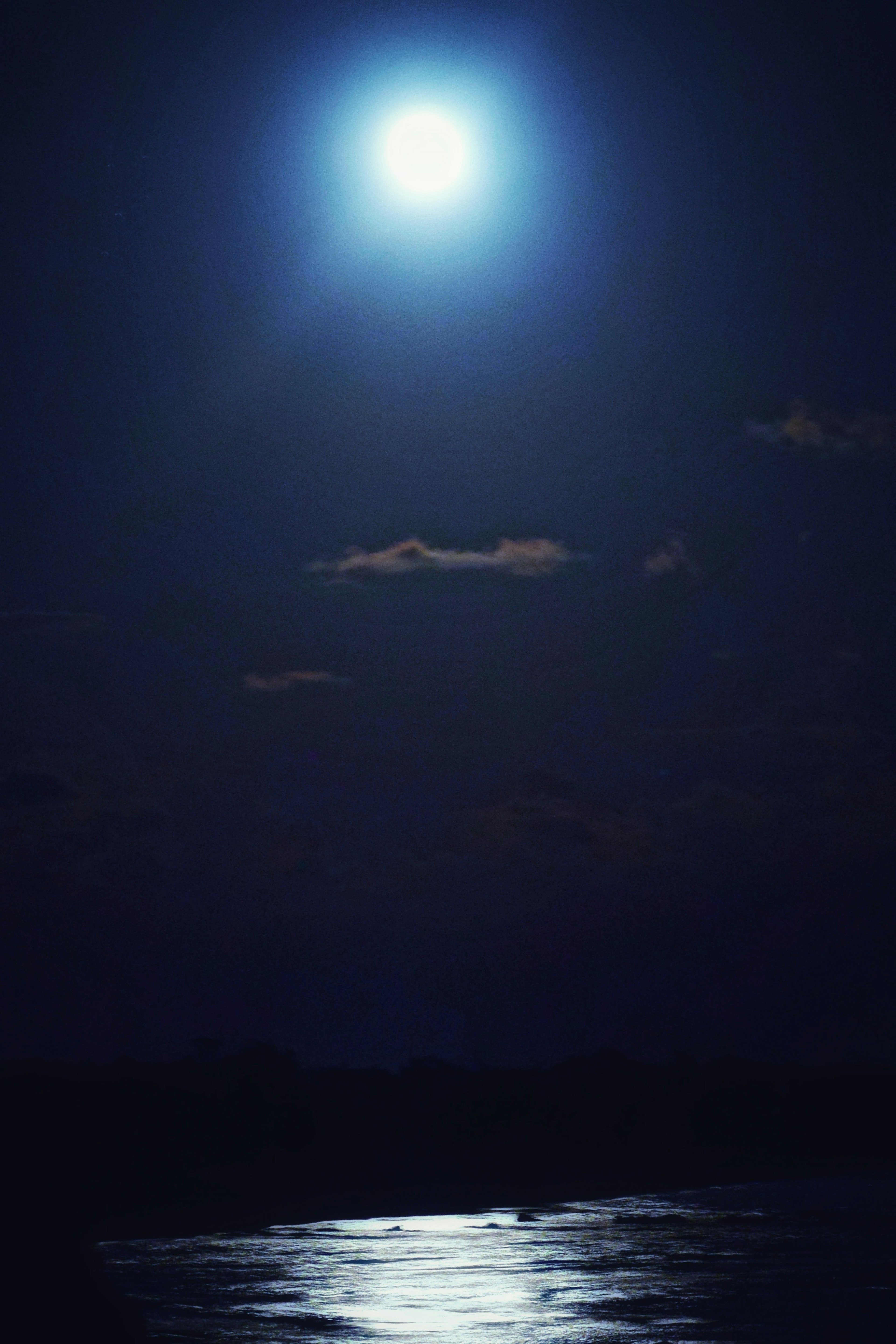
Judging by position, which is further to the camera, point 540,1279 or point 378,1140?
point 378,1140

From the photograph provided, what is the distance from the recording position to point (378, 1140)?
81000mm

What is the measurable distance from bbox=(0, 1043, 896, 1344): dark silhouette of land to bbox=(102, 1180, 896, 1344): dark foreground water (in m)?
4.36

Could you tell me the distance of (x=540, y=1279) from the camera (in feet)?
98.9

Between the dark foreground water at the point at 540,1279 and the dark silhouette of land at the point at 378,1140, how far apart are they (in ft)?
14.3

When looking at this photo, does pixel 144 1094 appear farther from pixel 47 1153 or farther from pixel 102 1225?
pixel 102 1225

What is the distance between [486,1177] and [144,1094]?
18202 mm

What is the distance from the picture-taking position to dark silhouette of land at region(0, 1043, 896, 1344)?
184 feet

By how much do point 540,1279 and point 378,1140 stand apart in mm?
52824

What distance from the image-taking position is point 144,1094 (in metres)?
77.4

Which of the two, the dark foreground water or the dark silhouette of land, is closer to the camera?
the dark foreground water

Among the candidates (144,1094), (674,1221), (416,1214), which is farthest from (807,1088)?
(674,1221)

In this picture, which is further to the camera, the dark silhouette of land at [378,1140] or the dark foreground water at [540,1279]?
the dark silhouette of land at [378,1140]

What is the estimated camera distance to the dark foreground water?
22.9m

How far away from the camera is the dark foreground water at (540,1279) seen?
22.9 m
